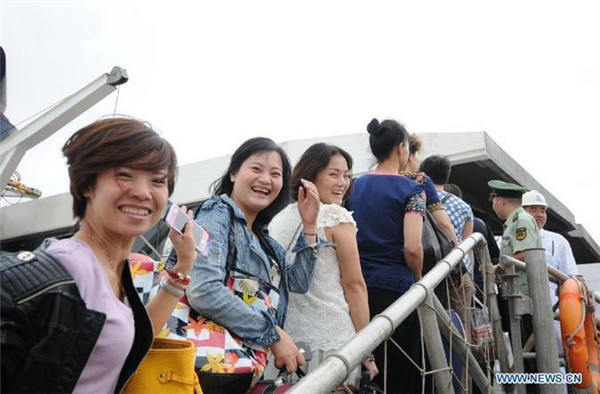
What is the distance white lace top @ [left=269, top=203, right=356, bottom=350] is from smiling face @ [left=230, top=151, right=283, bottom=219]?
10.9 inches

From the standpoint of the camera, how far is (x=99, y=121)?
121cm

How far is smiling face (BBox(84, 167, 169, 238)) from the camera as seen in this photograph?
3.84 ft

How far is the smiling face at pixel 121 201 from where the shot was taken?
1.17 m

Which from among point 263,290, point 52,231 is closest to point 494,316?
point 263,290

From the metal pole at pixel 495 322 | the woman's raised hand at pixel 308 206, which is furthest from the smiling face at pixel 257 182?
the metal pole at pixel 495 322

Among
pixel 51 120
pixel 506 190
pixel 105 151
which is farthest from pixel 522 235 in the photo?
pixel 51 120

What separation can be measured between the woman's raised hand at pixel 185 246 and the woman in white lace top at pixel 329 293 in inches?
31.4

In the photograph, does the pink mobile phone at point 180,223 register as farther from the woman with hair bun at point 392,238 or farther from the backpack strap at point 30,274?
the woman with hair bun at point 392,238

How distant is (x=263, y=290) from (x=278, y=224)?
569mm

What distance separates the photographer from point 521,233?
350 centimetres

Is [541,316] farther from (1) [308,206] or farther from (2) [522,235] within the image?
(1) [308,206]

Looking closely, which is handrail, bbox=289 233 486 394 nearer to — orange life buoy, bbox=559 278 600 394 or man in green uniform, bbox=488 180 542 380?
man in green uniform, bbox=488 180 542 380

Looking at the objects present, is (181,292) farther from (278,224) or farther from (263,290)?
(278,224)

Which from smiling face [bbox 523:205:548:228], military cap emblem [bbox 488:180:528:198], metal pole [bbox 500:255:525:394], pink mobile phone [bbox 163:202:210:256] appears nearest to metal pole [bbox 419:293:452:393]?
pink mobile phone [bbox 163:202:210:256]
